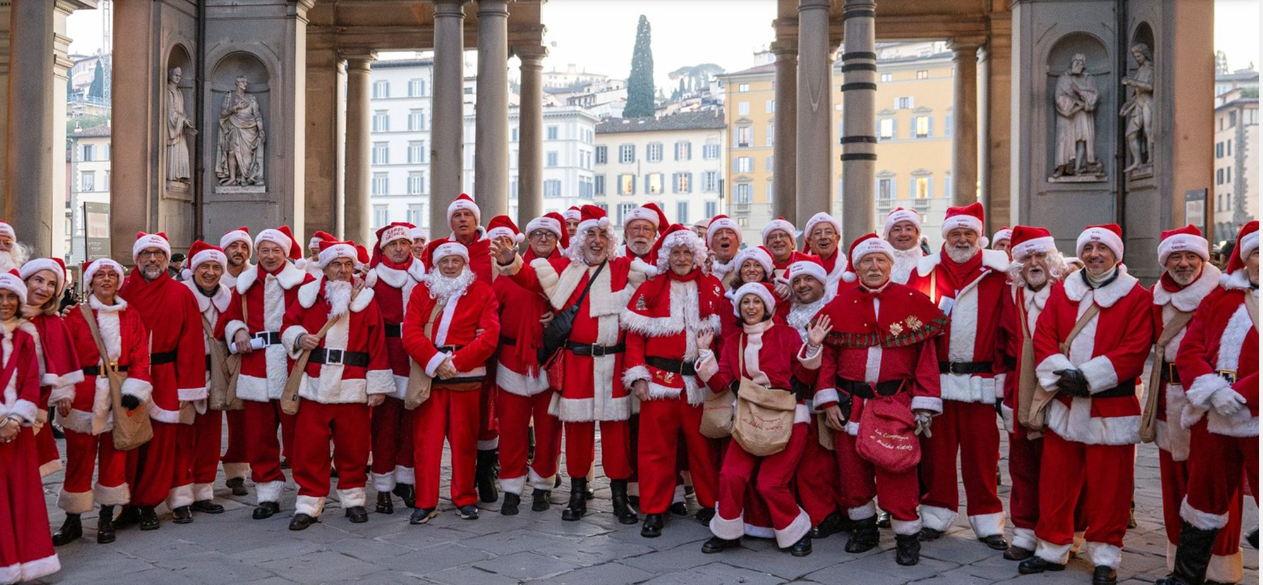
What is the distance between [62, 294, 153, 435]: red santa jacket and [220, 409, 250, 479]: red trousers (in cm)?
127

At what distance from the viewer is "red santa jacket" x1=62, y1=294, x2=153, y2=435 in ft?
21.9

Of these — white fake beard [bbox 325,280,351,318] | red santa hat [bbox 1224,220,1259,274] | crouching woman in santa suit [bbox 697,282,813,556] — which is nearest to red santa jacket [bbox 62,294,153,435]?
white fake beard [bbox 325,280,351,318]

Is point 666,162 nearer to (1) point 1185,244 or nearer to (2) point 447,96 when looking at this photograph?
(2) point 447,96

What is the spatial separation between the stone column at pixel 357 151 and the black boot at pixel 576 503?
16.7 metres

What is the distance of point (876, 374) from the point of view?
6.38 metres

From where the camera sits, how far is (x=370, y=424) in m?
7.76

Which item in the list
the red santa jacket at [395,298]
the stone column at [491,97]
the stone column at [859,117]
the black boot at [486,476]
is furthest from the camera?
the stone column at [491,97]

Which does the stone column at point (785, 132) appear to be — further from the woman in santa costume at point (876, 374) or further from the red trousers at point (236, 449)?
the woman in santa costume at point (876, 374)

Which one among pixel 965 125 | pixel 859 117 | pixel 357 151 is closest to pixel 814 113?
pixel 859 117

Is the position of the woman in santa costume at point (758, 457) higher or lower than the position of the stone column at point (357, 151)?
lower

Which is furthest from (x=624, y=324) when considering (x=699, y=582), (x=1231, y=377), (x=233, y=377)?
(x=1231, y=377)

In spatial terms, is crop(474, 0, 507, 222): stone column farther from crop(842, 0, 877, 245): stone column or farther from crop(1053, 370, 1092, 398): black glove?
crop(1053, 370, 1092, 398): black glove

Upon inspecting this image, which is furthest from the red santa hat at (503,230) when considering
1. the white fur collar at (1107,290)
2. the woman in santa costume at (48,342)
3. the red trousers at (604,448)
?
the white fur collar at (1107,290)

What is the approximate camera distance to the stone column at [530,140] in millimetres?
20812
